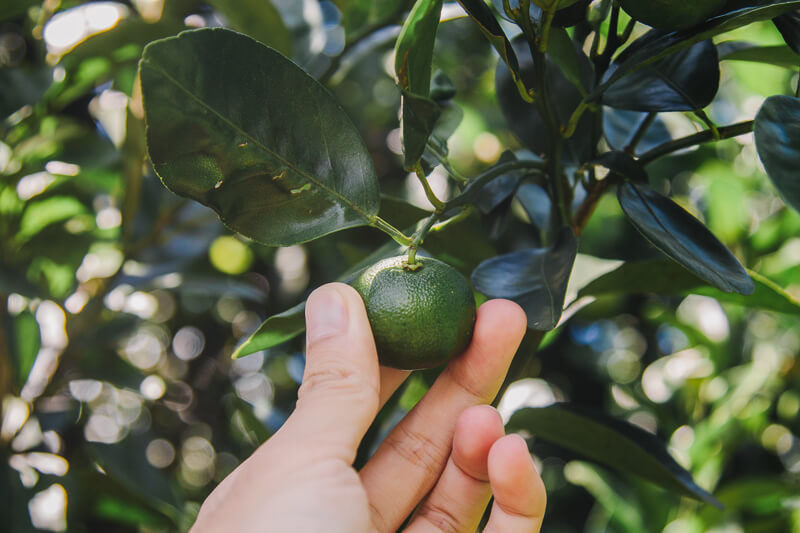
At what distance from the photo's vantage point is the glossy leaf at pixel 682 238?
583 mm

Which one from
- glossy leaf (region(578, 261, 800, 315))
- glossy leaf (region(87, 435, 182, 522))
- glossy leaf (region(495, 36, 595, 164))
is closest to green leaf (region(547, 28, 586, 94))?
glossy leaf (region(495, 36, 595, 164))

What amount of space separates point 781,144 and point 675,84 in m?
0.16

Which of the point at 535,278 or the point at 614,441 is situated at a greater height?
the point at 535,278

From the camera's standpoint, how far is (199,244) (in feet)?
4.69

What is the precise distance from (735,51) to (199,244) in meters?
1.10

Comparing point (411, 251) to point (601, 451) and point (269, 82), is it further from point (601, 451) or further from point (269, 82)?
point (601, 451)

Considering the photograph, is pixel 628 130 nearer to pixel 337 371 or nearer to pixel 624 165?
pixel 624 165

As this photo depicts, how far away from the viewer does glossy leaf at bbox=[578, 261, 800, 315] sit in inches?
29.0

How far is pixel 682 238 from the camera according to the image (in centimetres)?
64

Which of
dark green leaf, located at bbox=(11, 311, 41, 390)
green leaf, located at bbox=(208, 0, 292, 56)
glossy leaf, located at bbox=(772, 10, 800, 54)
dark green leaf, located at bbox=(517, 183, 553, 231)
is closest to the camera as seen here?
glossy leaf, located at bbox=(772, 10, 800, 54)

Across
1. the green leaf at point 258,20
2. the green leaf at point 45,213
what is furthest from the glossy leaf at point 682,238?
the green leaf at point 45,213

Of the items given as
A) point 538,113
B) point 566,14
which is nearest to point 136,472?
point 538,113

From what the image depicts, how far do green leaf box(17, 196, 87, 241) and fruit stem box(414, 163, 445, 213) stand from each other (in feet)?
3.23

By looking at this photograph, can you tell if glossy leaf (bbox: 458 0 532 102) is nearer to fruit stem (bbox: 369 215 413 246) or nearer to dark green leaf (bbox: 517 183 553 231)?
fruit stem (bbox: 369 215 413 246)
